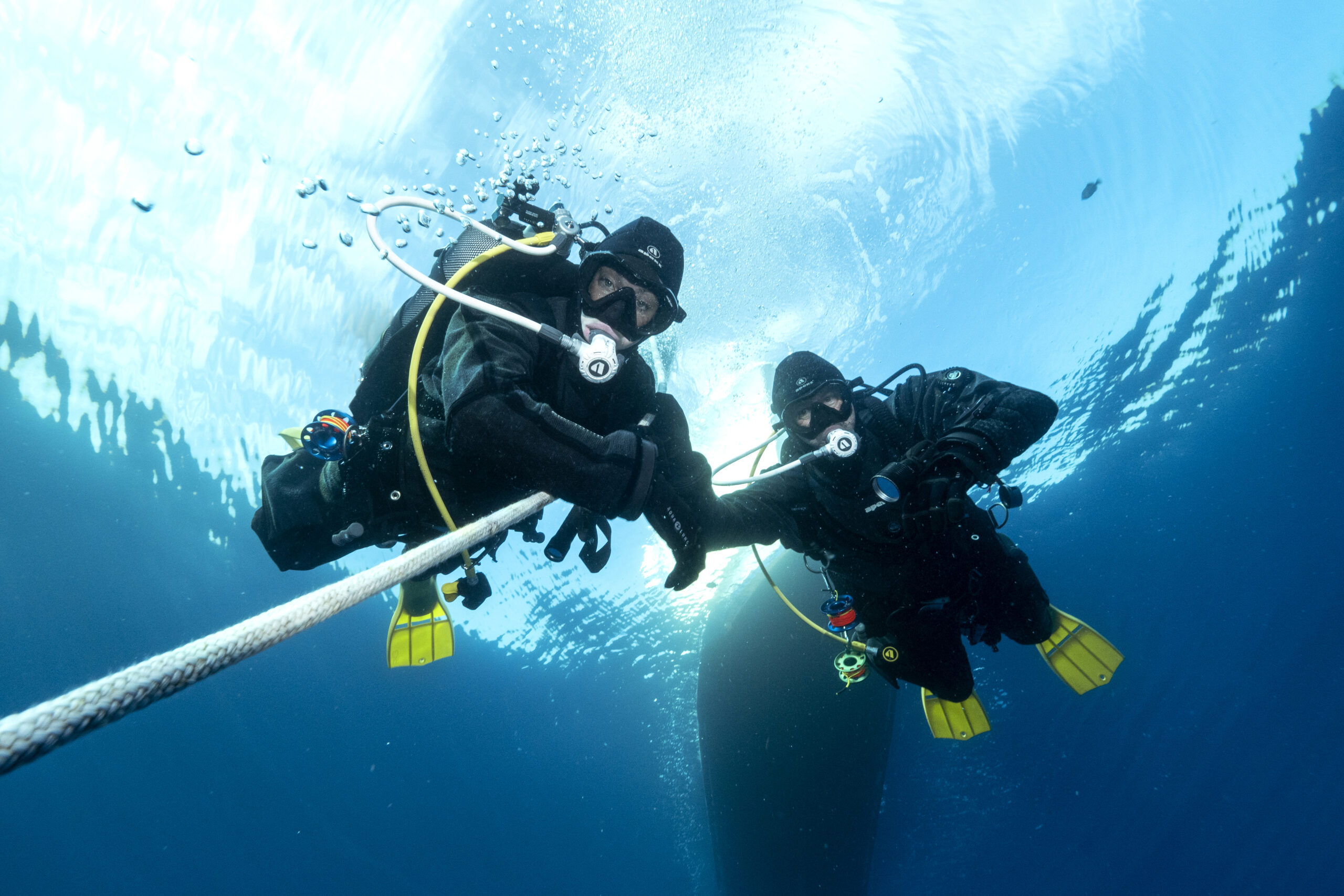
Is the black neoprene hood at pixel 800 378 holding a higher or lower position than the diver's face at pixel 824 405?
higher

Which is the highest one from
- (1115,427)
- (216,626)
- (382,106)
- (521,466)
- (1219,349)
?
(382,106)

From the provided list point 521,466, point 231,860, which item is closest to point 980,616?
point 521,466

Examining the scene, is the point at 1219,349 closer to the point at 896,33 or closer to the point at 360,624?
the point at 896,33

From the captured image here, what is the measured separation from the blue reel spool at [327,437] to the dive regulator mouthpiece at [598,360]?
1.80 metres

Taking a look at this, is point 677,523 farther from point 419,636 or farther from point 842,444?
point 419,636

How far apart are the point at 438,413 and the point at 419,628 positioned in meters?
2.84

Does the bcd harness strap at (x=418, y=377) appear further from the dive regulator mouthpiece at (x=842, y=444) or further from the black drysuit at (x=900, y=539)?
the dive regulator mouthpiece at (x=842, y=444)

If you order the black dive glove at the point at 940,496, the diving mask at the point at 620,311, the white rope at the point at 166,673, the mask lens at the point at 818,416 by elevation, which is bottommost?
the white rope at the point at 166,673

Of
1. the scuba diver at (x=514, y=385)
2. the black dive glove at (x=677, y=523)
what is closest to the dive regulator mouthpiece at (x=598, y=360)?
the scuba diver at (x=514, y=385)

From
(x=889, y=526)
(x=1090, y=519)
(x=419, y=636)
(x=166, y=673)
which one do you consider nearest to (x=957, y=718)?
(x=889, y=526)

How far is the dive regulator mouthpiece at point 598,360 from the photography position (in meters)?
2.36

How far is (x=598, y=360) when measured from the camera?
2363 millimetres

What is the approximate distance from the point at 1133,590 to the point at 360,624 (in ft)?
87.2

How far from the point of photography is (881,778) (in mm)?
10961
